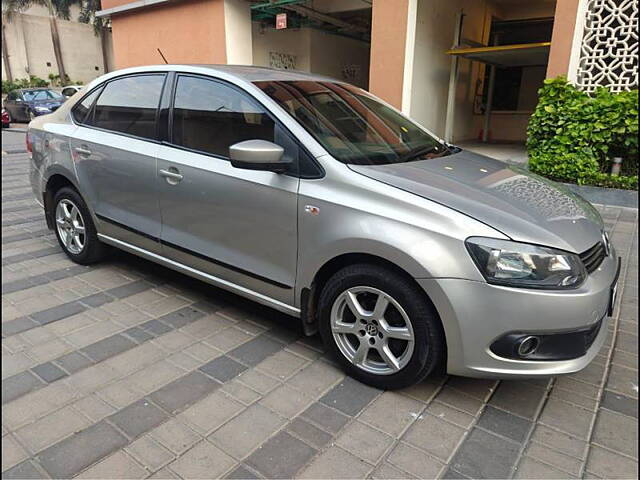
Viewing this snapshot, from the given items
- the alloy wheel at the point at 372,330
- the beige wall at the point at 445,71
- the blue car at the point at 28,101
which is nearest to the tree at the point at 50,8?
the blue car at the point at 28,101

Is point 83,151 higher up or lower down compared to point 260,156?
lower down

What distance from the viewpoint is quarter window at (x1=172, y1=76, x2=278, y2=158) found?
2807 millimetres

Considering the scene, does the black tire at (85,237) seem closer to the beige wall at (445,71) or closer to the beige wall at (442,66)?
the beige wall at (445,71)

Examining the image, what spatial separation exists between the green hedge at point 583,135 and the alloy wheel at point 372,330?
5387mm

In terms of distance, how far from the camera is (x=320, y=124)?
2734 mm

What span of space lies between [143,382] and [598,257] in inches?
96.6

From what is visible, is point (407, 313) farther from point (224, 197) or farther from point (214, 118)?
point (214, 118)

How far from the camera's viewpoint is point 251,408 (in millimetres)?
2342

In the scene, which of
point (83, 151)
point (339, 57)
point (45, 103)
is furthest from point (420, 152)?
point (45, 103)

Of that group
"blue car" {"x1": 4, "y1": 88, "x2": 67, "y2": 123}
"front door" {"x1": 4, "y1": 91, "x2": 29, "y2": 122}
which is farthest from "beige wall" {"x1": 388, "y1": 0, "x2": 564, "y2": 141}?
"front door" {"x1": 4, "y1": 91, "x2": 29, "y2": 122}

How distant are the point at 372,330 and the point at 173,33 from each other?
488 inches

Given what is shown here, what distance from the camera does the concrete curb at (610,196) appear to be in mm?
6309

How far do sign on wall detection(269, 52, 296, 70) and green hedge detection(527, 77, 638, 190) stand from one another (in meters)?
8.87

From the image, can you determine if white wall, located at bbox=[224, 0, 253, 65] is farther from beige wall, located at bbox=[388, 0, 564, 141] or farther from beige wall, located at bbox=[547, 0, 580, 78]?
beige wall, located at bbox=[547, 0, 580, 78]
